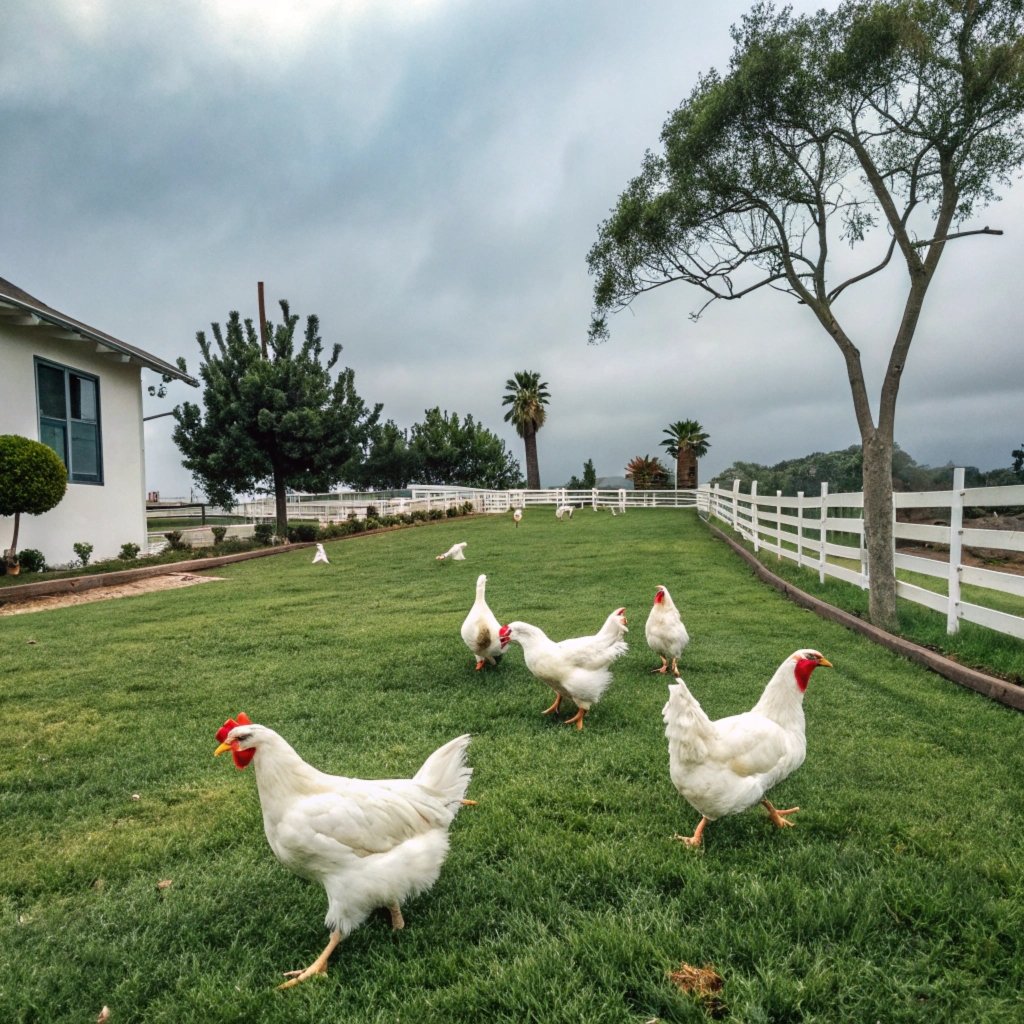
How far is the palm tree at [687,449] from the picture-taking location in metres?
49.8

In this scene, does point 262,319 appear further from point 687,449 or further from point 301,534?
point 687,449

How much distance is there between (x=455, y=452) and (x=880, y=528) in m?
49.4

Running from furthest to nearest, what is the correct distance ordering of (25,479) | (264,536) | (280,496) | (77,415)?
1. (280,496)
2. (264,536)
3. (77,415)
4. (25,479)

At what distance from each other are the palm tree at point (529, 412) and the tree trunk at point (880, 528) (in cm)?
4344

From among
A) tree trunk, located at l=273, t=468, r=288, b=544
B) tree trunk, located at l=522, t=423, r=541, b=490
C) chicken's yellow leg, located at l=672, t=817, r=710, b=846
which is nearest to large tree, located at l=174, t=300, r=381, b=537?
tree trunk, located at l=273, t=468, r=288, b=544

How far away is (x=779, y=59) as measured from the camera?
805cm

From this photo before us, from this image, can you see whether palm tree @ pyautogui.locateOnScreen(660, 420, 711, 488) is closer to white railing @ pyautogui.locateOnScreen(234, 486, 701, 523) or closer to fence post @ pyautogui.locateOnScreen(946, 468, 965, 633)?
white railing @ pyautogui.locateOnScreen(234, 486, 701, 523)

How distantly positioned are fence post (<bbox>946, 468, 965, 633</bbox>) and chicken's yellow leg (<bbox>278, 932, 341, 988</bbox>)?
6.39m

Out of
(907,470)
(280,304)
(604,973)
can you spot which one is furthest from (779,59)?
(280,304)

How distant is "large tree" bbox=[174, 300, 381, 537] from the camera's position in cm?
2288

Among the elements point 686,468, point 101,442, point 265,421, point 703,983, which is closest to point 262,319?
point 265,421

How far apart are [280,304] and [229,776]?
2499 cm

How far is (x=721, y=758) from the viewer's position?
3170mm

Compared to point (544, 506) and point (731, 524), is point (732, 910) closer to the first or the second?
point (731, 524)
